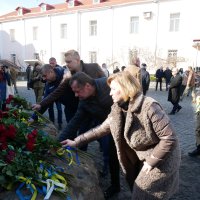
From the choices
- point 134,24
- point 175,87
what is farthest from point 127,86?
point 134,24

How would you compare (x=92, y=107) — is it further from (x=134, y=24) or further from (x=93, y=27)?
(x=93, y=27)

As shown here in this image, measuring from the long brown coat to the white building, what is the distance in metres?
18.8

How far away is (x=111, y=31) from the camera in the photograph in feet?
78.1

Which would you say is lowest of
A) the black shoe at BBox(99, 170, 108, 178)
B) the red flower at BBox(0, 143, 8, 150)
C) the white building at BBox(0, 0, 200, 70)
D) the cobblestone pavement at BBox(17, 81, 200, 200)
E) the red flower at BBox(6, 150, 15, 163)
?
the cobblestone pavement at BBox(17, 81, 200, 200)

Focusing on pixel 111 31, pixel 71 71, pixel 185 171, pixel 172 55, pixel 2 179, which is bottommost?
pixel 185 171

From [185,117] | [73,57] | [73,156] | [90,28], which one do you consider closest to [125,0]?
[90,28]

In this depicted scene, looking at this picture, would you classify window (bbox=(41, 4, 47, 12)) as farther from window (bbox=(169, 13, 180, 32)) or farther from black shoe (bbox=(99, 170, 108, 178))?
black shoe (bbox=(99, 170, 108, 178))

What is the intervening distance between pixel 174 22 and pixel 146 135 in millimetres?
20906

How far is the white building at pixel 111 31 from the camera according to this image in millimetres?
20531

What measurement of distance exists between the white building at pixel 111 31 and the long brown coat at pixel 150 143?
18.8 m

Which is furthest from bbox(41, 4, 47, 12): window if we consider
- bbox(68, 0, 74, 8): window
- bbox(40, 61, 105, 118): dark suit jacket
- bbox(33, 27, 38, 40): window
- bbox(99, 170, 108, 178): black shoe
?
bbox(99, 170, 108, 178): black shoe

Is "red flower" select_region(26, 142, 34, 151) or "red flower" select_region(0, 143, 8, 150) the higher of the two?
"red flower" select_region(0, 143, 8, 150)

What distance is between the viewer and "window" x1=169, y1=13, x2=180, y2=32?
20.7m

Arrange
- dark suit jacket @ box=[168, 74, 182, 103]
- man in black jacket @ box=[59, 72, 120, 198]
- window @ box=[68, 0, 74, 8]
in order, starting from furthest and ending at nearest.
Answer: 1. window @ box=[68, 0, 74, 8]
2. dark suit jacket @ box=[168, 74, 182, 103]
3. man in black jacket @ box=[59, 72, 120, 198]
